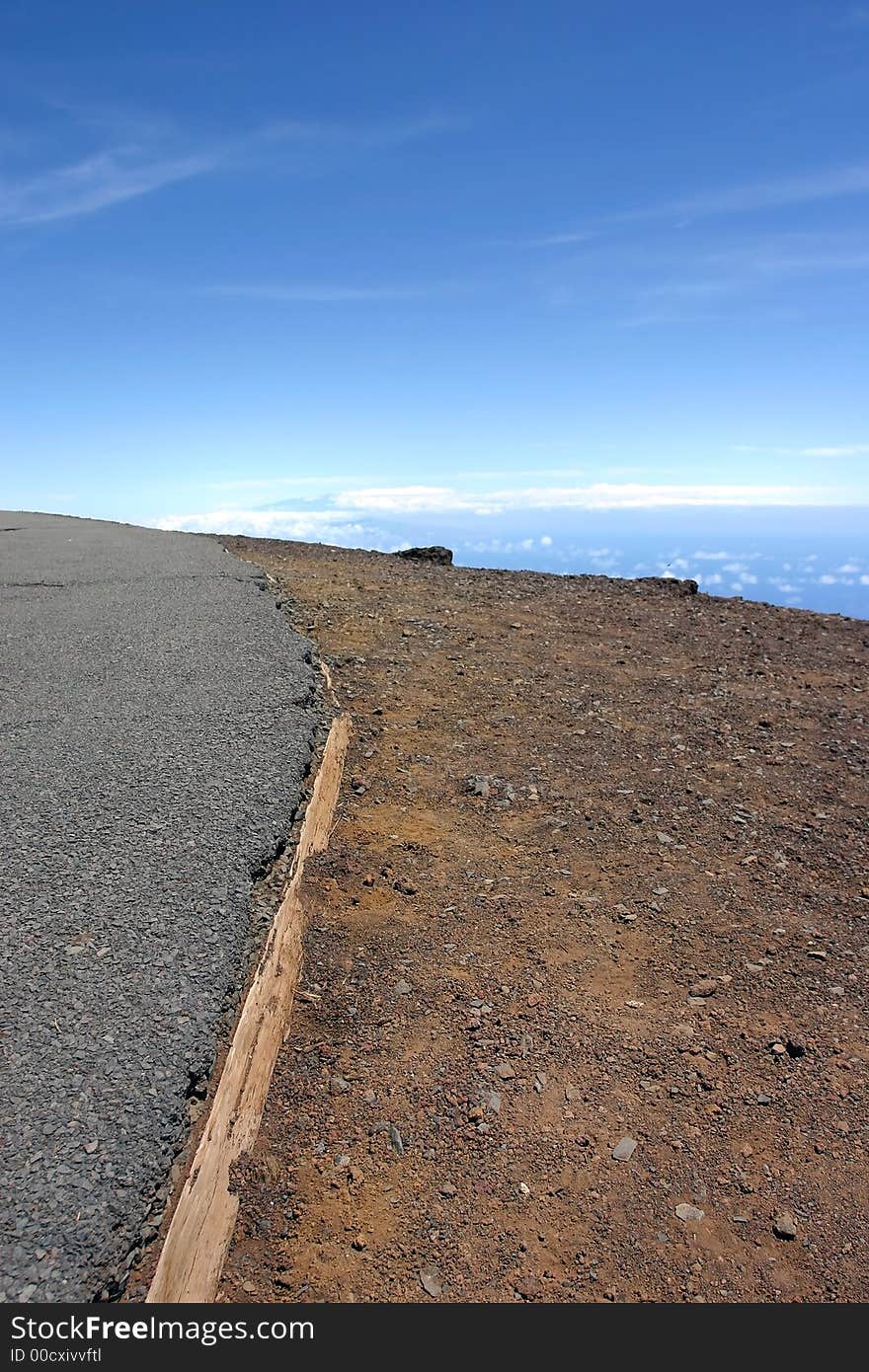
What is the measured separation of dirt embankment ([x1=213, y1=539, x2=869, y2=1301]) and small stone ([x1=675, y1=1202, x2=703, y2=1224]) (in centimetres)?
2

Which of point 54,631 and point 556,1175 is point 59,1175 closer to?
point 556,1175

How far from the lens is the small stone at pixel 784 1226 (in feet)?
9.71

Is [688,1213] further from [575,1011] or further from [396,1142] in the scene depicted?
[396,1142]

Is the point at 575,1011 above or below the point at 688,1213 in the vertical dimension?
above

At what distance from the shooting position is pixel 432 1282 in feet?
9.19

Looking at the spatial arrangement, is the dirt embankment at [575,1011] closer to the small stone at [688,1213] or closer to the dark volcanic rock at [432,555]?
the small stone at [688,1213]

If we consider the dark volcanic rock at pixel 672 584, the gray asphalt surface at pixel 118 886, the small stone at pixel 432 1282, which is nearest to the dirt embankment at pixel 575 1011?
the small stone at pixel 432 1282

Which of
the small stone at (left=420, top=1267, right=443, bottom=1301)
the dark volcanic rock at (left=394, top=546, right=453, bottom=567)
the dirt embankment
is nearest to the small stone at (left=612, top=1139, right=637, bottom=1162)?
the dirt embankment

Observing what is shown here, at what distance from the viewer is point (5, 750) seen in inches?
205

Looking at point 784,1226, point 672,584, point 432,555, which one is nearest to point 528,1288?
point 784,1226

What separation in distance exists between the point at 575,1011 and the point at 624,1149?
0.75 meters

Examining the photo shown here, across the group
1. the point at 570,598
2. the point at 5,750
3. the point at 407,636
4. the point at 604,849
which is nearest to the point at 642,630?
the point at 570,598

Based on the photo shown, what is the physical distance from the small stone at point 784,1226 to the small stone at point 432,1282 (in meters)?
1.29

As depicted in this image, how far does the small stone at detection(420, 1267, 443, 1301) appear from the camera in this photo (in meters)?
2.77
